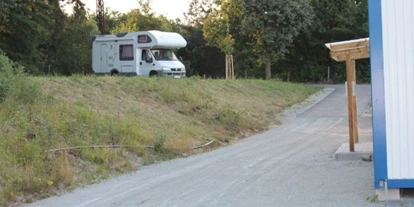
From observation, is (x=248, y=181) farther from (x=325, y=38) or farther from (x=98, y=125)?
(x=325, y=38)

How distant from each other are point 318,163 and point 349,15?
1474 inches

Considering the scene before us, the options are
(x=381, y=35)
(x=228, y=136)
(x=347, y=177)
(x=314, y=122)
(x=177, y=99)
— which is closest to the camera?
(x=381, y=35)

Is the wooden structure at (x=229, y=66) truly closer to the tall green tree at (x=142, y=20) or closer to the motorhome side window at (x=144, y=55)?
the motorhome side window at (x=144, y=55)

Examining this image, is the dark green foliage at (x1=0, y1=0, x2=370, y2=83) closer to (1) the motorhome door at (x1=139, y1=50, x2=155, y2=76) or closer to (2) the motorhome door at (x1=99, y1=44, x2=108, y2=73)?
(2) the motorhome door at (x1=99, y1=44, x2=108, y2=73)

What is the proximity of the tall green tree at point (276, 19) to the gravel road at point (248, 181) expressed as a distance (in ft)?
88.1

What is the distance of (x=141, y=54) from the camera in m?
31.8

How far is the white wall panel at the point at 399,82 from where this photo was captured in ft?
28.7

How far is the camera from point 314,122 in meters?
24.0

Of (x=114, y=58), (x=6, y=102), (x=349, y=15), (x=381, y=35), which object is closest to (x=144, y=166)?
(x=6, y=102)

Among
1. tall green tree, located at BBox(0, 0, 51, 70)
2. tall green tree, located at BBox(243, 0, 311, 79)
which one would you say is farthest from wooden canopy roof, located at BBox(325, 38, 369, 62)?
tall green tree, located at BBox(243, 0, 311, 79)

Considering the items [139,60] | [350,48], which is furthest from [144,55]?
[350,48]

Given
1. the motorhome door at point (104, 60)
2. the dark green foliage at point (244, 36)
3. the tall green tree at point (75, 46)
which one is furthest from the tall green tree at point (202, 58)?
the motorhome door at point (104, 60)

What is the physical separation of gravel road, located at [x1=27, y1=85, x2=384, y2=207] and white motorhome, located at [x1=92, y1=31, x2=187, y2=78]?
13.8 m

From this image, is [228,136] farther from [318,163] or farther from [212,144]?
[318,163]
